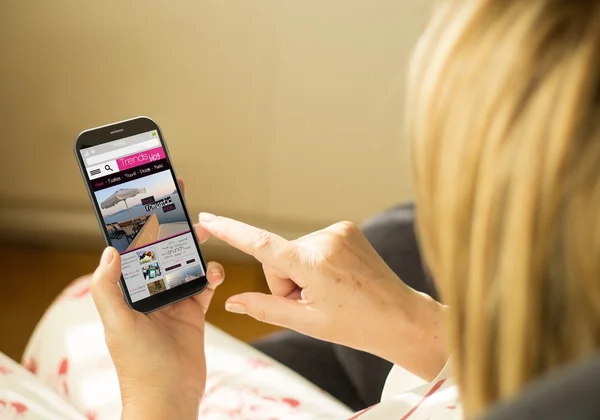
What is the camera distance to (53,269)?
1.99m

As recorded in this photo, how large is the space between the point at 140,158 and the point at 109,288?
18 centimetres

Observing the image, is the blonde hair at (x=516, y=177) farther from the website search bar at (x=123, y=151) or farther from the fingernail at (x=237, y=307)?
the website search bar at (x=123, y=151)

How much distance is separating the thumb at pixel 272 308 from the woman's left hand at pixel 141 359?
9 cm

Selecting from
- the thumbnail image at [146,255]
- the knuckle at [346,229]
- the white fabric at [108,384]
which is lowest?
the white fabric at [108,384]

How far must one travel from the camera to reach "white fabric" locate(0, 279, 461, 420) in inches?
32.6

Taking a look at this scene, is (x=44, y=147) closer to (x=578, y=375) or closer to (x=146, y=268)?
(x=146, y=268)

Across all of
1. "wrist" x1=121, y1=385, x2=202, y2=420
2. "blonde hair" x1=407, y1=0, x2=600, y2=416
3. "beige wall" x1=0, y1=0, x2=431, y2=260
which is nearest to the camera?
"blonde hair" x1=407, y1=0, x2=600, y2=416

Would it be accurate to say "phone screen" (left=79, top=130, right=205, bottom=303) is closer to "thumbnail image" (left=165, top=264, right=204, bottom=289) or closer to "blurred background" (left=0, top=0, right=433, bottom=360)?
"thumbnail image" (left=165, top=264, right=204, bottom=289)

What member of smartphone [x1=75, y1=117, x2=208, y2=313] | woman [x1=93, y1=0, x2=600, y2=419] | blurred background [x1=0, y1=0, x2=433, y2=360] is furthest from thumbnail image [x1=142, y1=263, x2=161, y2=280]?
blurred background [x1=0, y1=0, x2=433, y2=360]

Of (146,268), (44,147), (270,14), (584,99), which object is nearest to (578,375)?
(584,99)

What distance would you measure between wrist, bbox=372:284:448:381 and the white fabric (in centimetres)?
3

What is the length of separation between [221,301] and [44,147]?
2.07 feet

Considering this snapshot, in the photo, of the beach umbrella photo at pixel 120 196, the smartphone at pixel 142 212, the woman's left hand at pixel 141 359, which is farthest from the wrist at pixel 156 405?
the beach umbrella photo at pixel 120 196

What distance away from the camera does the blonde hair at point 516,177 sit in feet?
1.04
